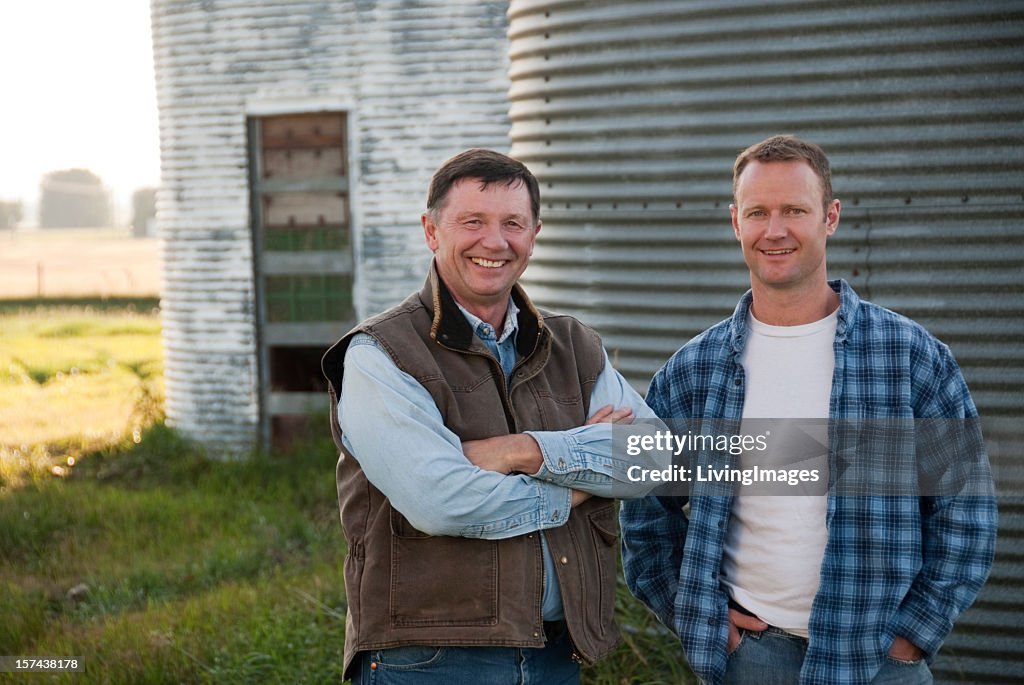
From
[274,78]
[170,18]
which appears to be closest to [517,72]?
Result: [274,78]

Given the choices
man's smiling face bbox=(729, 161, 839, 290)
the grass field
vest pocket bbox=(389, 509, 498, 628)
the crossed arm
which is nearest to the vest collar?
the crossed arm

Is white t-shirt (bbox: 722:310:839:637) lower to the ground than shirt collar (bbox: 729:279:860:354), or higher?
lower

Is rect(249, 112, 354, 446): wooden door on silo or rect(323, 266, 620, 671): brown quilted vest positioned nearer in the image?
rect(323, 266, 620, 671): brown quilted vest

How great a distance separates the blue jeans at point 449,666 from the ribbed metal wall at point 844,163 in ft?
6.77

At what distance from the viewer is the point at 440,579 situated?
2785 mm

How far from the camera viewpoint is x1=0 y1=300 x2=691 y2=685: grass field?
5273 mm

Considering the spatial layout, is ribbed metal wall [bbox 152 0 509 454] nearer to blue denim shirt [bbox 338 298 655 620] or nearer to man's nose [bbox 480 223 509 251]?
man's nose [bbox 480 223 509 251]

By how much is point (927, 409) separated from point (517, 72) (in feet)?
9.45

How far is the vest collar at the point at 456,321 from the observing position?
9.47ft

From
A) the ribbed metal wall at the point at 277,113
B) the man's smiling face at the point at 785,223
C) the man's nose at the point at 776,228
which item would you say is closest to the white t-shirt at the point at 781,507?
the man's smiling face at the point at 785,223

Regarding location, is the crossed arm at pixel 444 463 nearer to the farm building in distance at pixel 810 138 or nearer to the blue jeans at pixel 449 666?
the blue jeans at pixel 449 666

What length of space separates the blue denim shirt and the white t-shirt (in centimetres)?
39

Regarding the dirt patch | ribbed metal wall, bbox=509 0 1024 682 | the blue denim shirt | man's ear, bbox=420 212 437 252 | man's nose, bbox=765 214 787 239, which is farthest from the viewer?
the dirt patch

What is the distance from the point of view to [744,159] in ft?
9.56
